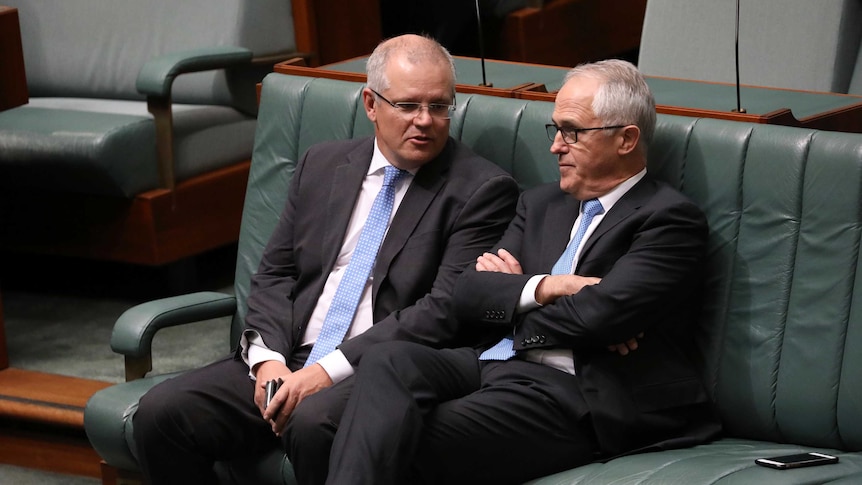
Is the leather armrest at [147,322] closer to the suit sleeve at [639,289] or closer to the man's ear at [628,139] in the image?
the suit sleeve at [639,289]

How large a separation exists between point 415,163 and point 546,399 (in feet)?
1.96

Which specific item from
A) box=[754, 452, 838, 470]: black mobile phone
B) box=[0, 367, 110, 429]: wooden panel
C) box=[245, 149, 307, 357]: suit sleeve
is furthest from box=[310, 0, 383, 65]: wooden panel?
box=[754, 452, 838, 470]: black mobile phone

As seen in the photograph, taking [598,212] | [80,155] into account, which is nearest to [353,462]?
[598,212]

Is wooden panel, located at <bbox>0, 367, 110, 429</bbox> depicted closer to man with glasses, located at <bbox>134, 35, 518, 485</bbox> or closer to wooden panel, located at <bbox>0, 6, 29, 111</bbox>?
man with glasses, located at <bbox>134, 35, 518, 485</bbox>

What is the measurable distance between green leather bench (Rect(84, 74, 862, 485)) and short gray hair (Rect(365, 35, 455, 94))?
25 centimetres

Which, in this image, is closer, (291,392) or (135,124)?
(291,392)

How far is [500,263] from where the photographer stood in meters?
2.55

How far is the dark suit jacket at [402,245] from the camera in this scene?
2611mm

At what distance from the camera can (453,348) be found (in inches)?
104

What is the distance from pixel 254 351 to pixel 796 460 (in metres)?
1.07

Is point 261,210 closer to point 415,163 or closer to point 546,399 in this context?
point 415,163

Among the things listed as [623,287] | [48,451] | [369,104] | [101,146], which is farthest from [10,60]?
[623,287]

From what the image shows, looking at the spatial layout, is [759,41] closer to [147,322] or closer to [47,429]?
[147,322]

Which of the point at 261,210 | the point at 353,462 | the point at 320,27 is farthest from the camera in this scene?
the point at 320,27
